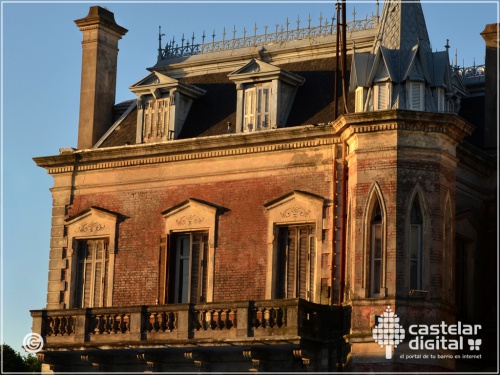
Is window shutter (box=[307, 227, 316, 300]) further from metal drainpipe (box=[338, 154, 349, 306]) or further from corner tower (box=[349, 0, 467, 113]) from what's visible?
corner tower (box=[349, 0, 467, 113])

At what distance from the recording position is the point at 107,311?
118 feet

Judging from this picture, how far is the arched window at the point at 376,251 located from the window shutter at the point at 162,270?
6.29 m

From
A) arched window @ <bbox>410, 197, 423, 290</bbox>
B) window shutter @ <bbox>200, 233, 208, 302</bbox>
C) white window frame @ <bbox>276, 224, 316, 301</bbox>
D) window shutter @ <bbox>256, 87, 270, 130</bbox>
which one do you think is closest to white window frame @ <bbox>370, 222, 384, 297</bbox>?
arched window @ <bbox>410, 197, 423, 290</bbox>

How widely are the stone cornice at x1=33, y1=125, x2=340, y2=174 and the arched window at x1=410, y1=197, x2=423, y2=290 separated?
10.0ft

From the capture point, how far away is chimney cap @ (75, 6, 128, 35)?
4059 centimetres

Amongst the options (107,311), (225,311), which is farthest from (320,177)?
(107,311)

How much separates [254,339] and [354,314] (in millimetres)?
2477

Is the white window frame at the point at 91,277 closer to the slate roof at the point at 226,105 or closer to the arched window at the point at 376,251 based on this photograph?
the slate roof at the point at 226,105

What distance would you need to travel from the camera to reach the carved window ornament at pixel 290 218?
35031 millimetres

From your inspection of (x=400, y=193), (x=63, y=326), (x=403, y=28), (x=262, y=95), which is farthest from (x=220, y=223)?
(x=403, y=28)

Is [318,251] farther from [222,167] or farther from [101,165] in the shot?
[101,165]

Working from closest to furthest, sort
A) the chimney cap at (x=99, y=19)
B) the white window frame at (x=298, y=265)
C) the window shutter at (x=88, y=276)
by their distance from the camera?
the white window frame at (x=298, y=265) < the window shutter at (x=88, y=276) < the chimney cap at (x=99, y=19)

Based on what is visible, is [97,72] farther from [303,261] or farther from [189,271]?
[303,261]

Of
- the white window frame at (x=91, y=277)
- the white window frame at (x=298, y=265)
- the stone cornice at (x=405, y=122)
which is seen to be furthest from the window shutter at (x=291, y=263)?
the white window frame at (x=91, y=277)
